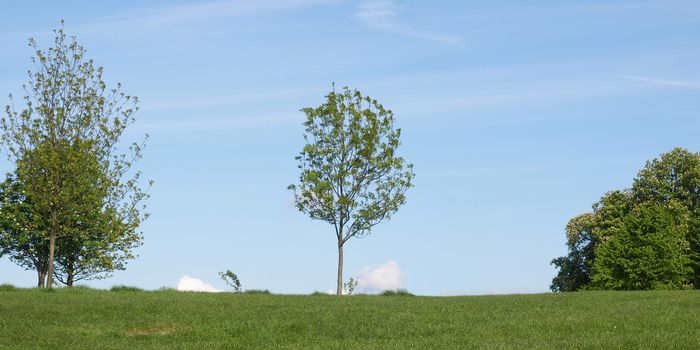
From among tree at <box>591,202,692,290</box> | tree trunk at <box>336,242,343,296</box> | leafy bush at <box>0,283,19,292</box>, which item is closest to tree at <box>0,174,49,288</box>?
leafy bush at <box>0,283,19,292</box>

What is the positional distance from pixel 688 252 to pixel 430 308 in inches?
1911

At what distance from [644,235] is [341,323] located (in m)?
49.4

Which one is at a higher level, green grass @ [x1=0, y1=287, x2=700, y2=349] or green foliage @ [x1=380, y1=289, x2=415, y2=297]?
green foliage @ [x1=380, y1=289, x2=415, y2=297]

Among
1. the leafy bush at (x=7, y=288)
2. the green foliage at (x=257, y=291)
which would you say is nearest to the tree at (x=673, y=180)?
the green foliage at (x=257, y=291)

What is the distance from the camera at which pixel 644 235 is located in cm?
7262

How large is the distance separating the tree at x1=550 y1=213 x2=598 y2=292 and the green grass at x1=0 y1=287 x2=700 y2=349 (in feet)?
142

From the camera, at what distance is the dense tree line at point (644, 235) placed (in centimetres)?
7194

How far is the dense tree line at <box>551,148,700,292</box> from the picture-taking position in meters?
71.9

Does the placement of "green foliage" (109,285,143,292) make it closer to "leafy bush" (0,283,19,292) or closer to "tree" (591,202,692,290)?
"leafy bush" (0,283,19,292)

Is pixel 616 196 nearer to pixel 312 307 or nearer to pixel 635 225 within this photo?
pixel 635 225

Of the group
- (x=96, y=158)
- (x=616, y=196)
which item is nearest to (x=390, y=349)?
(x=96, y=158)

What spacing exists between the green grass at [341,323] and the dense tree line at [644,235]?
110 ft

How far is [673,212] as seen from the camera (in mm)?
76000

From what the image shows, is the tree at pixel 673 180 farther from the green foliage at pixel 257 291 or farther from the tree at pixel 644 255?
the green foliage at pixel 257 291
